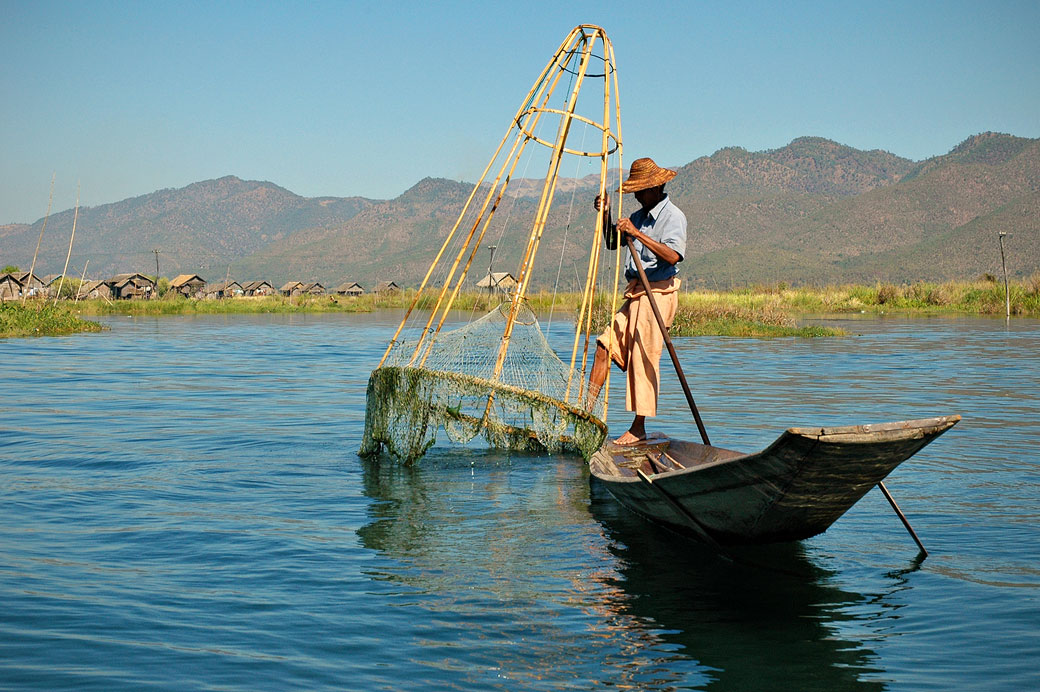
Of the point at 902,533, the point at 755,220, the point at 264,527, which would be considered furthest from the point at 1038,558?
the point at 755,220

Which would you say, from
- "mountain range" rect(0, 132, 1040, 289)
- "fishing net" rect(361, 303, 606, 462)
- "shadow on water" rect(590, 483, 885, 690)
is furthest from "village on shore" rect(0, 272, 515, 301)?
"shadow on water" rect(590, 483, 885, 690)

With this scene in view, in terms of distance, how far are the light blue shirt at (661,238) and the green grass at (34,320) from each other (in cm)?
2327

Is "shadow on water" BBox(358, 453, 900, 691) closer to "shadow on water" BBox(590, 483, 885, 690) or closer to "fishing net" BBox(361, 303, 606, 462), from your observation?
"shadow on water" BBox(590, 483, 885, 690)

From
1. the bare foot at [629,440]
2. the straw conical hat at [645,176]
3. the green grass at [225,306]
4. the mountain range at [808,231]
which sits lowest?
the bare foot at [629,440]

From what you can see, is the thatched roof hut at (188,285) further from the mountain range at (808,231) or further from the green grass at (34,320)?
the green grass at (34,320)

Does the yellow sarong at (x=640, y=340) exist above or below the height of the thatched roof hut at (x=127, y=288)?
below

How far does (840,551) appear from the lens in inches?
225

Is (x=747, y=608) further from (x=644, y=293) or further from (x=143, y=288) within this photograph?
(x=143, y=288)

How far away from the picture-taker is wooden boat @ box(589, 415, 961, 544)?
4.16 meters

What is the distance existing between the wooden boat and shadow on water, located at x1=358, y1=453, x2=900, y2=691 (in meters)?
0.29

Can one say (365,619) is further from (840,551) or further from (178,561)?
(840,551)

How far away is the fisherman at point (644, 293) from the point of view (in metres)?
7.17

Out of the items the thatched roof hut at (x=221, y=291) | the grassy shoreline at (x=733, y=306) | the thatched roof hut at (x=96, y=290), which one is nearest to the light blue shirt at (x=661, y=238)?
the grassy shoreline at (x=733, y=306)

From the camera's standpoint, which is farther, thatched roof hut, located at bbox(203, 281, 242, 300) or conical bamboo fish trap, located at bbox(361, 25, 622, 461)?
thatched roof hut, located at bbox(203, 281, 242, 300)
